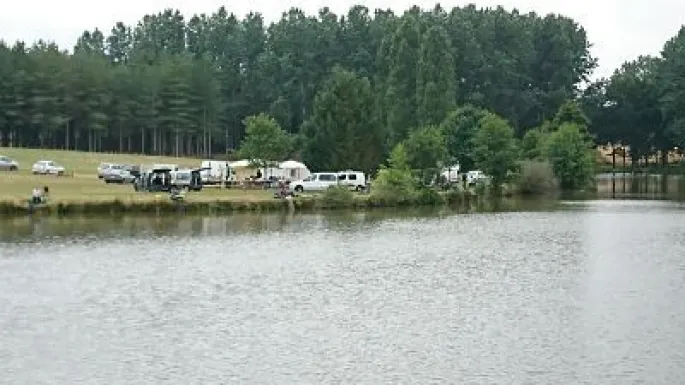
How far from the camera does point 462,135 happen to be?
281 feet

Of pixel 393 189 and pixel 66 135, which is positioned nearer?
pixel 393 189

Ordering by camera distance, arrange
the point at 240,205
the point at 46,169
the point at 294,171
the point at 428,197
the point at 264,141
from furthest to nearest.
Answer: the point at 46,169 < the point at 294,171 < the point at 264,141 < the point at 428,197 < the point at 240,205

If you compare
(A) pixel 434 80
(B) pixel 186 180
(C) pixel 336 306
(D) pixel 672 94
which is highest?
(D) pixel 672 94

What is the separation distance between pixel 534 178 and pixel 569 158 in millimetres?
8822

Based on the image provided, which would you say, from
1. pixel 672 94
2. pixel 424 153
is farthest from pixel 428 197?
pixel 672 94

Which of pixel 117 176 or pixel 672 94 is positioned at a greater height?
pixel 672 94

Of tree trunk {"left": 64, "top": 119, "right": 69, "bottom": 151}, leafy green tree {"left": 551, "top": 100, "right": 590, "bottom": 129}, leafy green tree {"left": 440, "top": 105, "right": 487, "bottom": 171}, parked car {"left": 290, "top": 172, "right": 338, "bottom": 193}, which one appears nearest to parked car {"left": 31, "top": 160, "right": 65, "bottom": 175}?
parked car {"left": 290, "top": 172, "right": 338, "bottom": 193}

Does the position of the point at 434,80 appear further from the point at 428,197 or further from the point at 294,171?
the point at 428,197

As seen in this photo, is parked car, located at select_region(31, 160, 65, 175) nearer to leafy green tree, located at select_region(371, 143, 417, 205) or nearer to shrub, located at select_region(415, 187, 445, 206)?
leafy green tree, located at select_region(371, 143, 417, 205)

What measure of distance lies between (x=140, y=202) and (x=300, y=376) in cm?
3735

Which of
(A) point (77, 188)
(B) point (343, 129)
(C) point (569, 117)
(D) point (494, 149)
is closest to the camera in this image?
(A) point (77, 188)

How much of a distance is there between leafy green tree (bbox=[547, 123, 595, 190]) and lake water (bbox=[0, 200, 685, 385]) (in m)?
44.8

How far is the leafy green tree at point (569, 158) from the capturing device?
309ft

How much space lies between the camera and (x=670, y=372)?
21.0m
